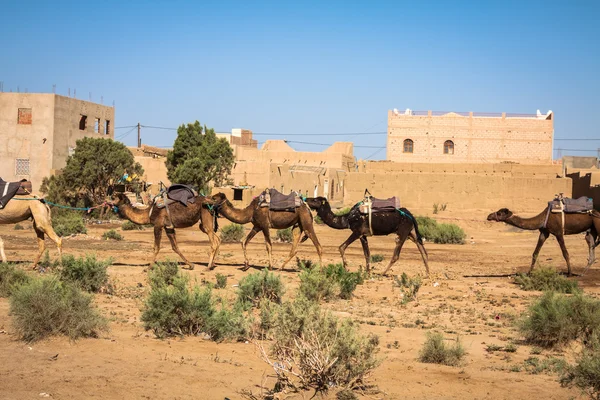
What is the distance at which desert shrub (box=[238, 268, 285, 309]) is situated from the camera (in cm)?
1284

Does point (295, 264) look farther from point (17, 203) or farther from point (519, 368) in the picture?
point (519, 368)

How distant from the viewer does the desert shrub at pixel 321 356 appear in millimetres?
7586

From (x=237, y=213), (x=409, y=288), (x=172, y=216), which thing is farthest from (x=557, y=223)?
(x=172, y=216)

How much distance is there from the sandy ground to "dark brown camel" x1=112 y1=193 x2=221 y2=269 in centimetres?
68

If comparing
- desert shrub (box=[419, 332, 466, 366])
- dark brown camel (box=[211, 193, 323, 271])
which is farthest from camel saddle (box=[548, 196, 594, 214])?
desert shrub (box=[419, 332, 466, 366])

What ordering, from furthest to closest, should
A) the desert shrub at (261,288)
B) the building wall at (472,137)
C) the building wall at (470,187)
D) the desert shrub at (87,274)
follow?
the building wall at (472,137)
the building wall at (470,187)
the desert shrub at (87,274)
the desert shrub at (261,288)

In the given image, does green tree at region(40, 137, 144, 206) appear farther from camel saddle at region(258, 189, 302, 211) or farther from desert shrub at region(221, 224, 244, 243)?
camel saddle at region(258, 189, 302, 211)

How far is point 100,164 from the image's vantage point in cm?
4116

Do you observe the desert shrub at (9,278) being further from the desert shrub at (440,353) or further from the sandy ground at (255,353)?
the desert shrub at (440,353)

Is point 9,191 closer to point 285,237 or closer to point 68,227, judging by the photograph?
point 68,227

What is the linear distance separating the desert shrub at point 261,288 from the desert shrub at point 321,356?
4.56 meters

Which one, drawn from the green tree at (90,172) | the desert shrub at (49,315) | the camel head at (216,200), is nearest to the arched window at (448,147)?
the green tree at (90,172)

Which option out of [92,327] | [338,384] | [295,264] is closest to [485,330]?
[338,384]

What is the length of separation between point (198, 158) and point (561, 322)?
1490 inches
